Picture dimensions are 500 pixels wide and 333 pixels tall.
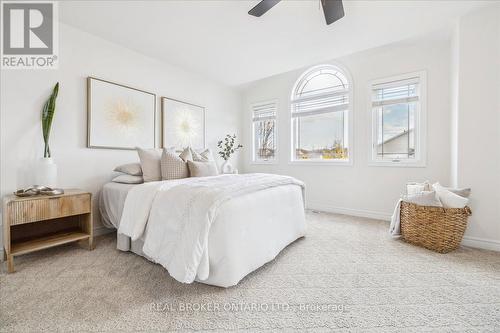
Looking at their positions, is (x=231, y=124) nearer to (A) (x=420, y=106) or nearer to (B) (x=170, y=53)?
(B) (x=170, y=53)

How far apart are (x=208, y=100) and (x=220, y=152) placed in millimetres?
1028

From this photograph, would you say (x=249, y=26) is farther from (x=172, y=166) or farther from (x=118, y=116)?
(x=118, y=116)

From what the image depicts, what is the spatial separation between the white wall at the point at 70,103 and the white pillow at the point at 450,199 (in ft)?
12.2

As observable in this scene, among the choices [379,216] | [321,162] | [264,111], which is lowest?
[379,216]

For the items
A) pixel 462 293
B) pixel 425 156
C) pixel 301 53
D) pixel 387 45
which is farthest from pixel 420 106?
pixel 462 293

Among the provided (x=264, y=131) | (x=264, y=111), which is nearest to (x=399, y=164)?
(x=264, y=131)

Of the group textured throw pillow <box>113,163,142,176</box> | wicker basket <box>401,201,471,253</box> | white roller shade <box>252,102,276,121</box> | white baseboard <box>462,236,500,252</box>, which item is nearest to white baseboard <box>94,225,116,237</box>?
textured throw pillow <box>113,163,142,176</box>

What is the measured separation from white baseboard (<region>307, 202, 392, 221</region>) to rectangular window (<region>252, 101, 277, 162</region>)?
4.17 ft

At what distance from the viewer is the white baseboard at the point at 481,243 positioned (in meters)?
2.23

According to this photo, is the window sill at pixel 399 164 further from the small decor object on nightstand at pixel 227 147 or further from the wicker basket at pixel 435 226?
the small decor object on nightstand at pixel 227 147

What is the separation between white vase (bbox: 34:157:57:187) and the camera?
6.95 feet

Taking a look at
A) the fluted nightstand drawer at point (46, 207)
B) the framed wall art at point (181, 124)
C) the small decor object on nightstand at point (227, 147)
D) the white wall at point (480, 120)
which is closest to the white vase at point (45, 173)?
the fluted nightstand drawer at point (46, 207)

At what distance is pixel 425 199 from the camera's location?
7.43 ft

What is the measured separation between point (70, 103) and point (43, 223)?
1.34m
